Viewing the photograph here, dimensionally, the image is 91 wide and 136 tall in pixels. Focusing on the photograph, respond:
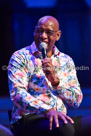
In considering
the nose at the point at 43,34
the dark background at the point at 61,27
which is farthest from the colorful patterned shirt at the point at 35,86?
the dark background at the point at 61,27

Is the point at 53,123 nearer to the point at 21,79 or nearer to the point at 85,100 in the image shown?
the point at 21,79

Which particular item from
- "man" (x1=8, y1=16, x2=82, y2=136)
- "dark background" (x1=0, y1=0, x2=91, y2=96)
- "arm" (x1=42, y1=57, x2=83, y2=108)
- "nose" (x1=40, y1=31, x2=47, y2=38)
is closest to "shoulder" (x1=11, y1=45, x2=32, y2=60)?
"man" (x1=8, y1=16, x2=82, y2=136)

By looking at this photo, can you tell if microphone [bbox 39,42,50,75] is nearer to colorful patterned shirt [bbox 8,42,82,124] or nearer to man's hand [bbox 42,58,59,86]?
man's hand [bbox 42,58,59,86]

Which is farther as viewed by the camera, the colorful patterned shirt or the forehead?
the forehead

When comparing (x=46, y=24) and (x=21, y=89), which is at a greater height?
(x=46, y=24)

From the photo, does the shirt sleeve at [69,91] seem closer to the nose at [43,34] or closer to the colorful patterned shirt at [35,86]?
the colorful patterned shirt at [35,86]

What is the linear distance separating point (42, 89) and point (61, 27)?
118 centimetres

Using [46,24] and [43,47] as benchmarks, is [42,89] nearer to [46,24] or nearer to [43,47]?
[43,47]

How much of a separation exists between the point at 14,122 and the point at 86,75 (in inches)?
49.2

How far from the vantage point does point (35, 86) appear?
5.87 feet

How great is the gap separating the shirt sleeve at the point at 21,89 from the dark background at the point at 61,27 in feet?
3.12

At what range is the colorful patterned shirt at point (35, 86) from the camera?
1.64 meters

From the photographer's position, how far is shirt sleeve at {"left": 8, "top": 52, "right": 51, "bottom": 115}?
5.33ft

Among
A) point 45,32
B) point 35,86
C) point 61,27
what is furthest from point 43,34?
point 61,27
